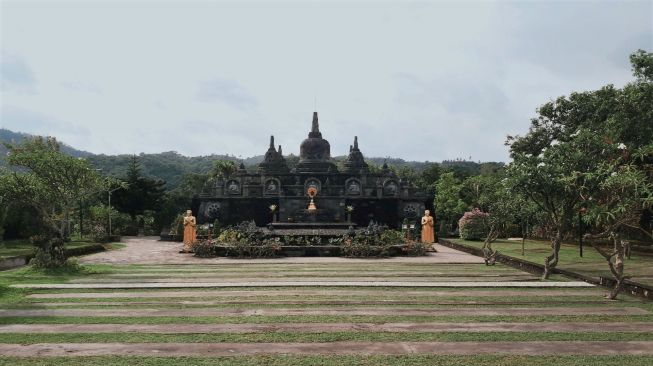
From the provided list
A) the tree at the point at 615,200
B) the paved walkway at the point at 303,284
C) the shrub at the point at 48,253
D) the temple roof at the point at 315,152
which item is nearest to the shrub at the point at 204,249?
the shrub at the point at 48,253

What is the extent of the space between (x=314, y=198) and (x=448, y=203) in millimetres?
14177

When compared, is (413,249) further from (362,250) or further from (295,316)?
(295,316)

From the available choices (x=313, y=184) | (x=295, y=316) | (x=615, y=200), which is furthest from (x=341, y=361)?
(x=313, y=184)

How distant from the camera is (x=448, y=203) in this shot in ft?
160

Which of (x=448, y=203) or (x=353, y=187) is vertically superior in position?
(x=353, y=187)

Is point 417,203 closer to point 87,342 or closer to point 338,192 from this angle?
point 338,192

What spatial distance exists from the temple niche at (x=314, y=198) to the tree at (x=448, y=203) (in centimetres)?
441

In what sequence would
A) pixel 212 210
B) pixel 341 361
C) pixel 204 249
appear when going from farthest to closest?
pixel 212 210
pixel 204 249
pixel 341 361

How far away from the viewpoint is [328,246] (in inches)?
950

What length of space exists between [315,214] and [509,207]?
69.3 feet

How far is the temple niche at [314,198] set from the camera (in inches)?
1678

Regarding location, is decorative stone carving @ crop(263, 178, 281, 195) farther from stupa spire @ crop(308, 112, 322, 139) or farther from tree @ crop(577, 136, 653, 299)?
tree @ crop(577, 136, 653, 299)

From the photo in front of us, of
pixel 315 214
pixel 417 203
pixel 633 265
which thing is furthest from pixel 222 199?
→ pixel 633 265

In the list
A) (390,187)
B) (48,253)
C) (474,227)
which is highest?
(390,187)
